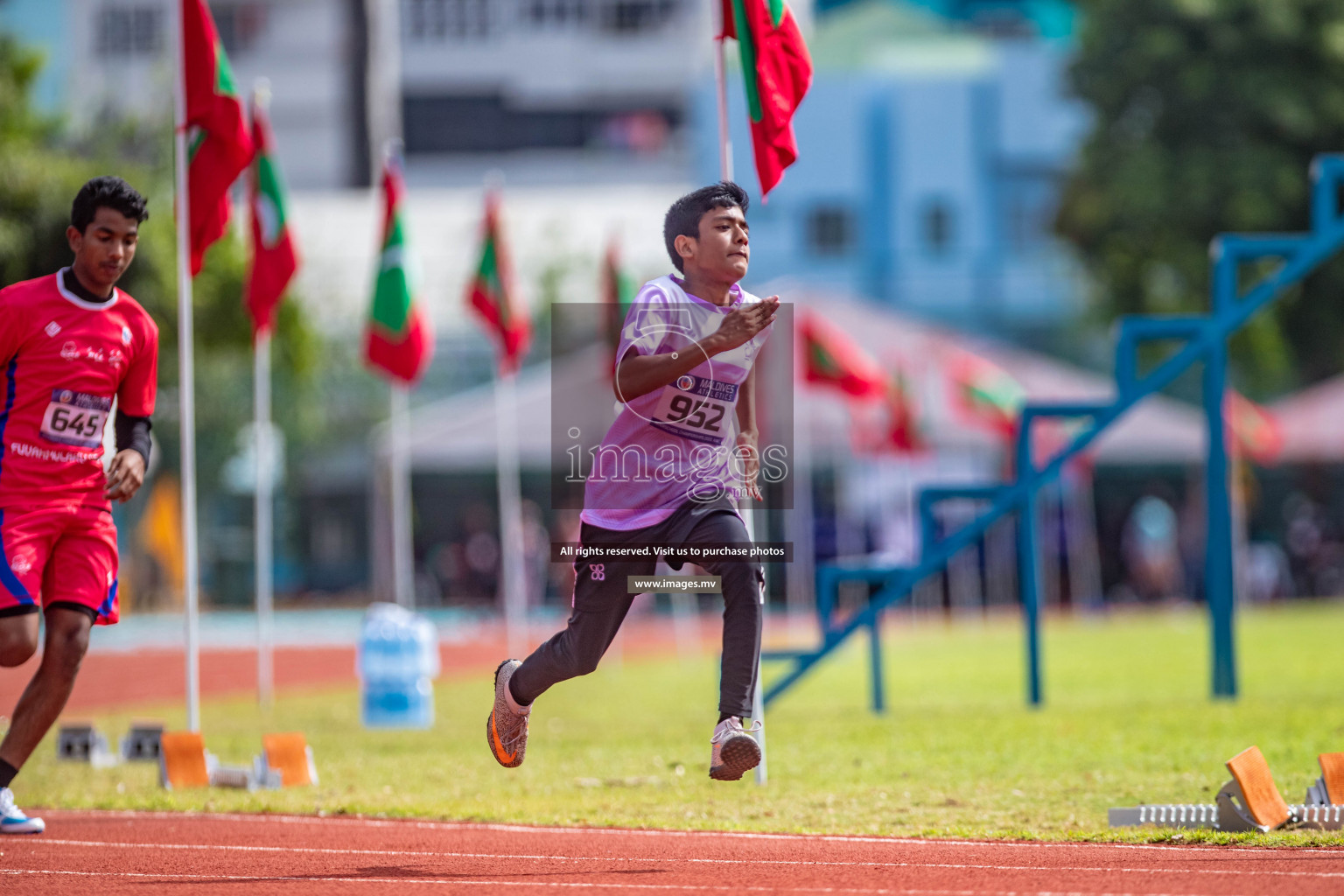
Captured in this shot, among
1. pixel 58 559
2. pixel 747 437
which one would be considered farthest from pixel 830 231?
pixel 58 559

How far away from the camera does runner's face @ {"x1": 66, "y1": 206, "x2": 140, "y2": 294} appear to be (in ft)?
23.4

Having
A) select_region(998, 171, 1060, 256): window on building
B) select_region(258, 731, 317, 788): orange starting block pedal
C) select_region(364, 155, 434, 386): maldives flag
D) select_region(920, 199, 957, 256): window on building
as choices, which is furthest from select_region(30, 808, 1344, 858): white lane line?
select_region(998, 171, 1060, 256): window on building

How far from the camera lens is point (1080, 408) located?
12.0 metres

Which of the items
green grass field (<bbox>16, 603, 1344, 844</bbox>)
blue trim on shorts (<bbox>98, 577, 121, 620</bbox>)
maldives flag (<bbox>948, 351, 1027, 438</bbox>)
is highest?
maldives flag (<bbox>948, 351, 1027, 438</bbox>)

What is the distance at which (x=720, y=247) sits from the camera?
21.3ft

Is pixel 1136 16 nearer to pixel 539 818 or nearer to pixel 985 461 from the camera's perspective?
pixel 985 461

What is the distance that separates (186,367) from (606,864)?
457cm

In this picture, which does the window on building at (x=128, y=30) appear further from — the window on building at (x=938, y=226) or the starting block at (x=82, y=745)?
the starting block at (x=82, y=745)

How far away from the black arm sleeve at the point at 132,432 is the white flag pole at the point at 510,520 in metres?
9.22

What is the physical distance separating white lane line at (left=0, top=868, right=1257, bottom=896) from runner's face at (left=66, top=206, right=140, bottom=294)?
238cm

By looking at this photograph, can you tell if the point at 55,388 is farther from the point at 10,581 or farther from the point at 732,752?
the point at 732,752

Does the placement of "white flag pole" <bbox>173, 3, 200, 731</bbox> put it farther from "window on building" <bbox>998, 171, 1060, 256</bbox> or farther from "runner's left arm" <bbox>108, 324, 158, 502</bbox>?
"window on building" <bbox>998, 171, 1060, 256</bbox>

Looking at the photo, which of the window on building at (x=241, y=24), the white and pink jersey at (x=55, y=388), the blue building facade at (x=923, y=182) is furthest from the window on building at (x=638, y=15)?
the white and pink jersey at (x=55, y=388)

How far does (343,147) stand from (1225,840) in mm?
59400
